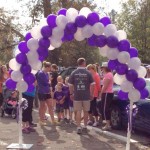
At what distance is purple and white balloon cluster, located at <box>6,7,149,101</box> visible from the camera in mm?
7078

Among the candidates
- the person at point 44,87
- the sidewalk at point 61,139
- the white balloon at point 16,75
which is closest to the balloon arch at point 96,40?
the white balloon at point 16,75

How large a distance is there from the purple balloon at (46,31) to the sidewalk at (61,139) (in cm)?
250

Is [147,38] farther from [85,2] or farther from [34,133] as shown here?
[34,133]

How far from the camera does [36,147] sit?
26.9 ft

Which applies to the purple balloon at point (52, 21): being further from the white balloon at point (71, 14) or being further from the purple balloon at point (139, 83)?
the purple balloon at point (139, 83)

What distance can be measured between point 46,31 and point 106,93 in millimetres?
3504

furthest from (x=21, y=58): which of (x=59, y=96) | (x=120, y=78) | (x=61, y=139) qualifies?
(x=59, y=96)

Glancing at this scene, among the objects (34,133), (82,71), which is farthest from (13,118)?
(82,71)

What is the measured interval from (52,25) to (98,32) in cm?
90

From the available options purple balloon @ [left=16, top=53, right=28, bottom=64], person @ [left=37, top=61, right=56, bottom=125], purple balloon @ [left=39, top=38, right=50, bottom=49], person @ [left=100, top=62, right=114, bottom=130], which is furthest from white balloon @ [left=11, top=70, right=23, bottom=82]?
person @ [left=100, top=62, right=114, bottom=130]

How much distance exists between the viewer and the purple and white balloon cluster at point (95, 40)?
23.2 ft

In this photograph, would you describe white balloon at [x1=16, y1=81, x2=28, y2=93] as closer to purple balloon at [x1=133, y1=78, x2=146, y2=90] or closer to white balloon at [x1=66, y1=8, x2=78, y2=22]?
white balloon at [x1=66, y1=8, x2=78, y2=22]

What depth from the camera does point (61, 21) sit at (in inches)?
281

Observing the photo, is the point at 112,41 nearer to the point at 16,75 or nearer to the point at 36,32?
the point at 36,32
